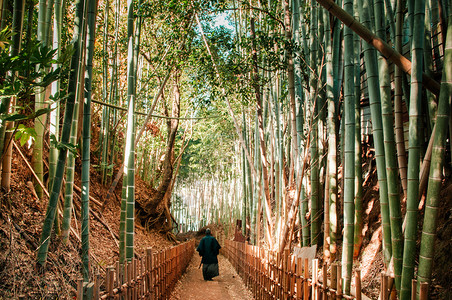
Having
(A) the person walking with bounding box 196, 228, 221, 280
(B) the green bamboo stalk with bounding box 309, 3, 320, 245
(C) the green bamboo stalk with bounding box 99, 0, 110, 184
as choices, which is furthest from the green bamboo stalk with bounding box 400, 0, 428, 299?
(A) the person walking with bounding box 196, 228, 221, 280

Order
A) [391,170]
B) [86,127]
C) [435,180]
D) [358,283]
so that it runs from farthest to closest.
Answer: [86,127] < [391,170] < [358,283] < [435,180]

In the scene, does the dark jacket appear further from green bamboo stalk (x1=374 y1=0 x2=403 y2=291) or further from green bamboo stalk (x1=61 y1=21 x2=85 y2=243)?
green bamboo stalk (x1=374 y1=0 x2=403 y2=291)

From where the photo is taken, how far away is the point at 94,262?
3.72 m

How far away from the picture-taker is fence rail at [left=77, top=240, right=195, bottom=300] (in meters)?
1.91

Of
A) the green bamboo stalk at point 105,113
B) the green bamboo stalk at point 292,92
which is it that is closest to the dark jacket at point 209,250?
the green bamboo stalk at point 105,113

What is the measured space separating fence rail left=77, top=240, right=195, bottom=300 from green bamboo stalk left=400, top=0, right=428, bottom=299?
1.52m

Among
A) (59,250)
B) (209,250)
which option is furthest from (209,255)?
(59,250)

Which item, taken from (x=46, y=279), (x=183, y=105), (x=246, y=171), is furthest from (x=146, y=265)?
(x=183, y=105)

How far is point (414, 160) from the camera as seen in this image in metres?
1.92

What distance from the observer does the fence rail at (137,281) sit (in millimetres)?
1913

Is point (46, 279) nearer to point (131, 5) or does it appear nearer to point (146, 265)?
point (146, 265)

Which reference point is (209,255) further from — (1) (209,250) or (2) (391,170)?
(2) (391,170)

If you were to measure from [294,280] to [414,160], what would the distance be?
1.49m

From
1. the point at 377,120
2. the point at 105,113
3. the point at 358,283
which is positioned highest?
the point at 105,113
